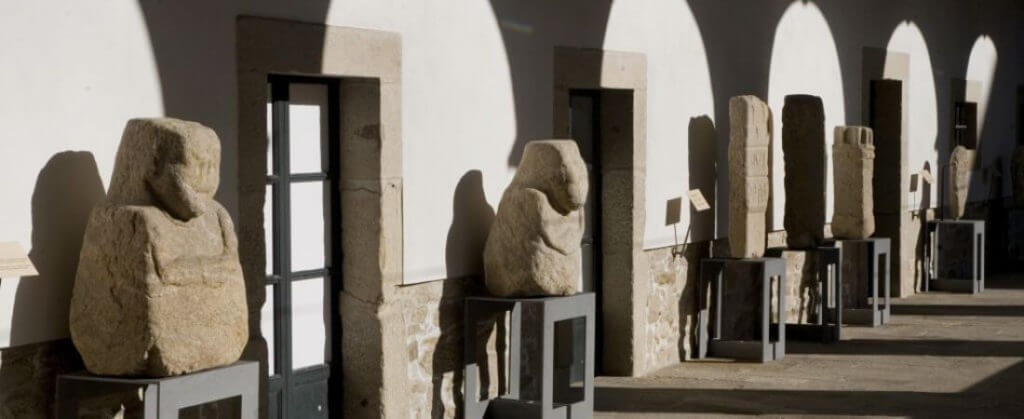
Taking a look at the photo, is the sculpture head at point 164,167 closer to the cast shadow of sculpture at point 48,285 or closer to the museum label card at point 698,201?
the cast shadow of sculpture at point 48,285

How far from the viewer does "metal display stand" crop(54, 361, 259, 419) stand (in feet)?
16.2

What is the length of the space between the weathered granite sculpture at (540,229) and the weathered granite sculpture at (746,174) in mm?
2693

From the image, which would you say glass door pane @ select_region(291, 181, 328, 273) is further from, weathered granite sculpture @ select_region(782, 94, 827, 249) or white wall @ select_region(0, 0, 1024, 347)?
weathered granite sculpture @ select_region(782, 94, 827, 249)

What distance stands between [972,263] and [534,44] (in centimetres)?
770

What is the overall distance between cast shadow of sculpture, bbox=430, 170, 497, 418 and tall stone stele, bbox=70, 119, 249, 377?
2.26m

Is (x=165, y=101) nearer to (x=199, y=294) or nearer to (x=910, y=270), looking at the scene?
(x=199, y=294)

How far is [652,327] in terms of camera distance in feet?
31.6

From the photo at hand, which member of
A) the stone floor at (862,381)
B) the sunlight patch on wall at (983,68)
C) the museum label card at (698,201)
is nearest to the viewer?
the stone floor at (862,381)

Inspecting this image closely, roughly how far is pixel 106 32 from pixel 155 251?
0.84 m

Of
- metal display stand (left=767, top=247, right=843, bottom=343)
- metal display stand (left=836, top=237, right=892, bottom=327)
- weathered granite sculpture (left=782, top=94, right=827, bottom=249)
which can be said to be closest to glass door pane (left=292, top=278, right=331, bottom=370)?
metal display stand (left=767, top=247, right=843, bottom=343)

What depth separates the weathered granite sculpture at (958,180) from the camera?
15.0m

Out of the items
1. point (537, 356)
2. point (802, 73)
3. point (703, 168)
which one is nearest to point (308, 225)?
point (537, 356)

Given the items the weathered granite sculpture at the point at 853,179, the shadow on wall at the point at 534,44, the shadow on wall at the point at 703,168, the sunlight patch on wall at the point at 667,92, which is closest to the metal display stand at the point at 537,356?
the shadow on wall at the point at 534,44

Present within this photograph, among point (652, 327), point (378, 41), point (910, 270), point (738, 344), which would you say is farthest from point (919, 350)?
point (378, 41)
